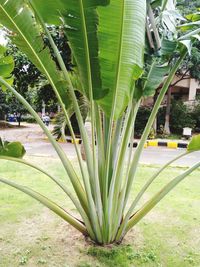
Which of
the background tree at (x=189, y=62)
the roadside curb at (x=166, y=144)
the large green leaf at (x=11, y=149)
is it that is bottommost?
the roadside curb at (x=166, y=144)

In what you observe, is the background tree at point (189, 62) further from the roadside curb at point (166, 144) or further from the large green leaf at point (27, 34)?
the large green leaf at point (27, 34)

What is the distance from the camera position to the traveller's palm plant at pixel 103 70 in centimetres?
230

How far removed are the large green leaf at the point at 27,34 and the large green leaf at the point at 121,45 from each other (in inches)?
26.7

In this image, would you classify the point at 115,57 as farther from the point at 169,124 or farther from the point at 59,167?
the point at 169,124

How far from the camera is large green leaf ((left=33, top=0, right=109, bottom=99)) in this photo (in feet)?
7.18

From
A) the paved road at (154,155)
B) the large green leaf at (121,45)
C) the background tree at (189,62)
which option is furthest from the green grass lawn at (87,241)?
the background tree at (189,62)

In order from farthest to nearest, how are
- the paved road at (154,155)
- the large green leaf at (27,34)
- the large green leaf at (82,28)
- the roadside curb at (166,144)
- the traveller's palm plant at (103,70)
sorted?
the roadside curb at (166,144) < the paved road at (154,155) < the large green leaf at (27,34) < the traveller's palm plant at (103,70) < the large green leaf at (82,28)

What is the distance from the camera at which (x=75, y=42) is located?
2414 mm

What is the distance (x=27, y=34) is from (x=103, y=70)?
0.76m

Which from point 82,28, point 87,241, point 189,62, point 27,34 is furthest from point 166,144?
point 82,28

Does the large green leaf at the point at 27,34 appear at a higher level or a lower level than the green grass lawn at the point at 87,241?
higher

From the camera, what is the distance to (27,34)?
2680 millimetres

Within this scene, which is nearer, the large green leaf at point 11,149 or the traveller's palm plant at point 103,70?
the traveller's palm plant at point 103,70

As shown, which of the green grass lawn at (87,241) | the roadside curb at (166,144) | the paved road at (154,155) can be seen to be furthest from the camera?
the roadside curb at (166,144)
